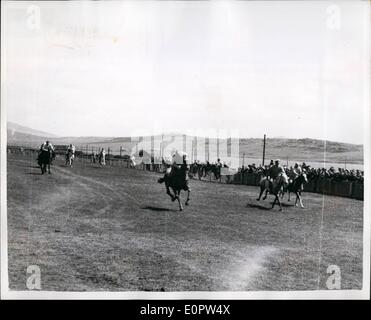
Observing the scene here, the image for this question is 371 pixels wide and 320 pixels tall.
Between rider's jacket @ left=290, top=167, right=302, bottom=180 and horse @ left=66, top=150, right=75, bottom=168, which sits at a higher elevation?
horse @ left=66, top=150, right=75, bottom=168

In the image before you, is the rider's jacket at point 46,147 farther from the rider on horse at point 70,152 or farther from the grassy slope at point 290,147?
the rider on horse at point 70,152

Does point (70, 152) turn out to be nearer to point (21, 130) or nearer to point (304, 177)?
point (21, 130)

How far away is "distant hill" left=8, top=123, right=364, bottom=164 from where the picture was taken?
6.43 m

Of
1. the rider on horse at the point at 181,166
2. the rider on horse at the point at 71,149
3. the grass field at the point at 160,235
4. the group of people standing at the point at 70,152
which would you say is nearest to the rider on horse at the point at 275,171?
the grass field at the point at 160,235

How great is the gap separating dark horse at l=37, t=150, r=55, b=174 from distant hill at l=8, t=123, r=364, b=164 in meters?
0.14

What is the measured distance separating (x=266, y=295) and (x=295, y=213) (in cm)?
115

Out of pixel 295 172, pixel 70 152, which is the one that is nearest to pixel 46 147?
pixel 70 152

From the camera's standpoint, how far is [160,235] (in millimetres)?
6480

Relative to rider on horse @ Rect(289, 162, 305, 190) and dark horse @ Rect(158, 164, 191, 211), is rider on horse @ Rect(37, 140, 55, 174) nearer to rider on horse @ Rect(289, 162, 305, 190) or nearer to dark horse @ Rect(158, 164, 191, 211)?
dark horse @ Rect(158, 164, 191, 211)

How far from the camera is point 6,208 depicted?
6.30 metres

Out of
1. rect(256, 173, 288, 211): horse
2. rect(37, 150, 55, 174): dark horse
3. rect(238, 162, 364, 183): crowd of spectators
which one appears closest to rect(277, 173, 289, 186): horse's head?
rect(256, 173, 288, 211): horse

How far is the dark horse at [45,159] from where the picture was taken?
6.35 meters

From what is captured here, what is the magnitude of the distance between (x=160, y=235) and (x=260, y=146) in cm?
174
